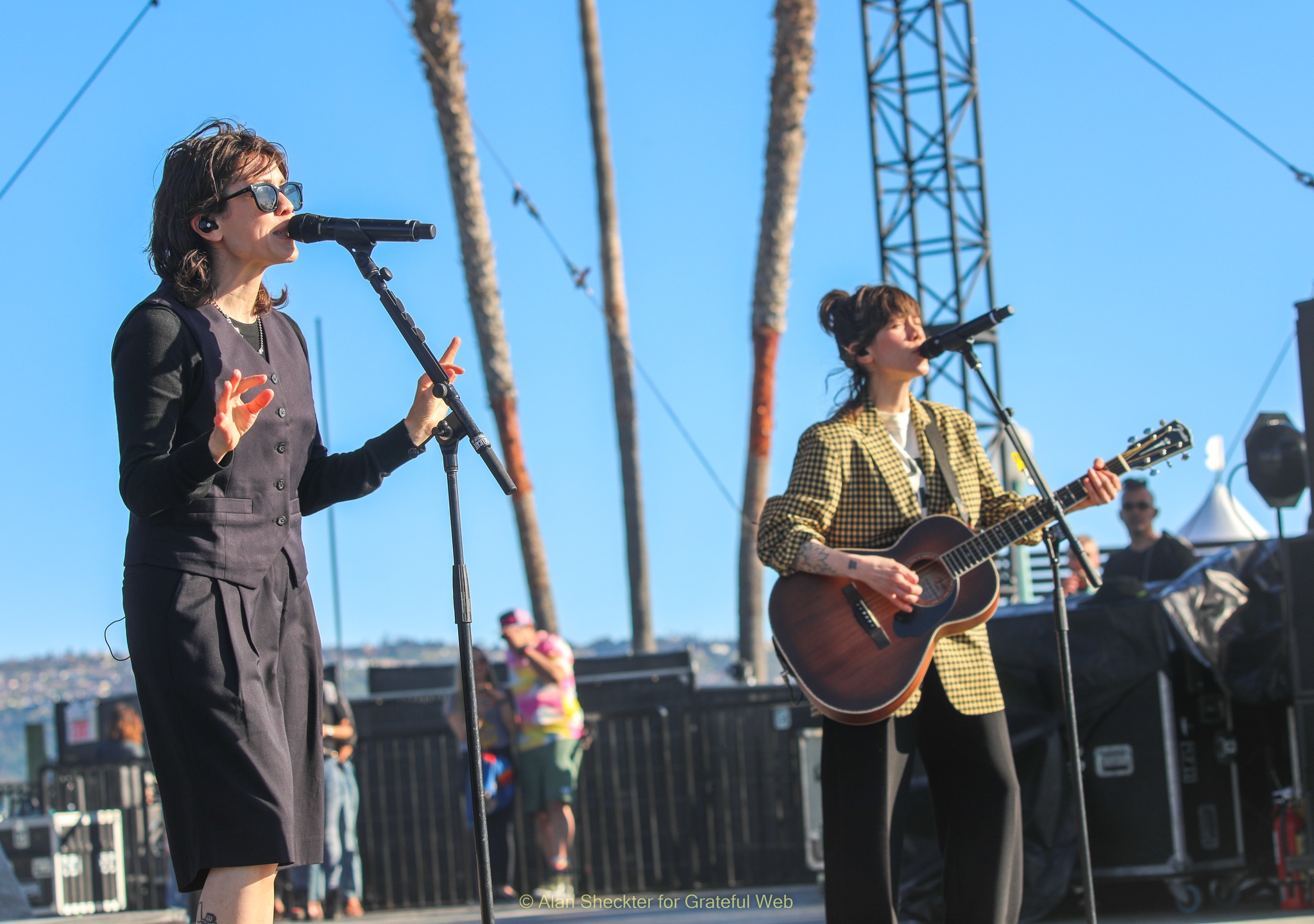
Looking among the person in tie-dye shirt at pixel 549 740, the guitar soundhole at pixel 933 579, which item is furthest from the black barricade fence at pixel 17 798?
the guitar soundhole at pixel 933 579

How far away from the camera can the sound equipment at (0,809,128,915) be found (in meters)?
9.45

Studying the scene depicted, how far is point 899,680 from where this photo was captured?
3.40 metres

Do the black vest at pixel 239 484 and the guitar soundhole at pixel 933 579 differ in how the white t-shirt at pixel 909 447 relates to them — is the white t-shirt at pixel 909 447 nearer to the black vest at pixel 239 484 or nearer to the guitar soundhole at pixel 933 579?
the guitar soundhole at pixel 933 579

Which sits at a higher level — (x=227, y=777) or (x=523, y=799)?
(x=227, y=777)

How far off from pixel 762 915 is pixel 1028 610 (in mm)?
1906

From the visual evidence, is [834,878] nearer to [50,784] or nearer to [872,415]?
[872,415]

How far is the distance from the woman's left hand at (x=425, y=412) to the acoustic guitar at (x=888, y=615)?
1.22m

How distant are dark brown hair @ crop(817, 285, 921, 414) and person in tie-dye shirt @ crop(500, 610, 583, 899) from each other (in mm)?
4796

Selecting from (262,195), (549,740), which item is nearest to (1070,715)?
(262,195)

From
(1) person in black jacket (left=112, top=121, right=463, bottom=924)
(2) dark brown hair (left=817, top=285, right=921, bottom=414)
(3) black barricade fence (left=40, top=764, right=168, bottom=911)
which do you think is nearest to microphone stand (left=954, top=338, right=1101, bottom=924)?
(2) dark brown hair (left=817, top=285, right=921, bottom=414)

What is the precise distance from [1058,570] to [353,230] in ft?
7.15

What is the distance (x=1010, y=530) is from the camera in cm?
371

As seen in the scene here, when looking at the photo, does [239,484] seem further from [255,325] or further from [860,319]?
[860,319]

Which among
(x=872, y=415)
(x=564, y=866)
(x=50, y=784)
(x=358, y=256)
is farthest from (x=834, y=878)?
(x=50, y=784)
